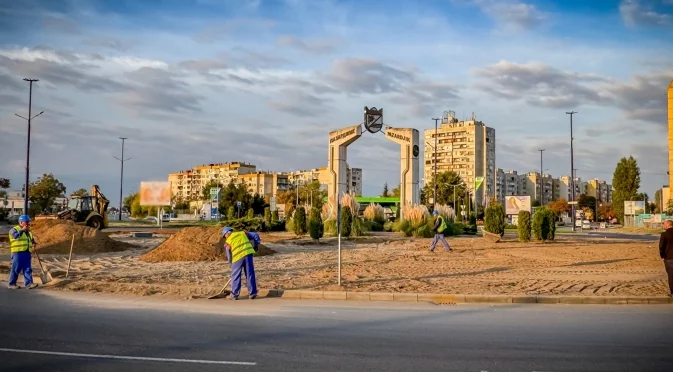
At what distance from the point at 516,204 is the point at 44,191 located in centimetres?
6775

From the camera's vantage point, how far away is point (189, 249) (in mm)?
23359

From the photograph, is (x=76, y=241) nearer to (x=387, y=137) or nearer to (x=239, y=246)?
(x=239, y=246)

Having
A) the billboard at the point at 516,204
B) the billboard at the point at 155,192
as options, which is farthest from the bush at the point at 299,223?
the billboard at the point at 516,204

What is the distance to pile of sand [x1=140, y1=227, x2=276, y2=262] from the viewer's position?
22906 millimetres

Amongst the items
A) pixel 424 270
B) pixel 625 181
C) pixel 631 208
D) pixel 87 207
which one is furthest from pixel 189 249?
pixel 625 181

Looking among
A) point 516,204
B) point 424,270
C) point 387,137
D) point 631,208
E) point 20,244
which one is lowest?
point 424,270

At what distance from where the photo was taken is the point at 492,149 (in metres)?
157

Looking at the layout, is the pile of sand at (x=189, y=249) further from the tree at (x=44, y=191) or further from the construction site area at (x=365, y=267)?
the tree at (x=44, y=191)

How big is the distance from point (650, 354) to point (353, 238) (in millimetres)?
28300

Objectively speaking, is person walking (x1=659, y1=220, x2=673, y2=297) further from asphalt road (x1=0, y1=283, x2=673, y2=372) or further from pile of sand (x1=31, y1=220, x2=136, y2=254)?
pile of sand (x1=31, y1=220, x2=136, y2=254)

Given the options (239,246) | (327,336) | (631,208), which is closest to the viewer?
(327,336)

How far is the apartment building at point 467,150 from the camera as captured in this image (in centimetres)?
15175

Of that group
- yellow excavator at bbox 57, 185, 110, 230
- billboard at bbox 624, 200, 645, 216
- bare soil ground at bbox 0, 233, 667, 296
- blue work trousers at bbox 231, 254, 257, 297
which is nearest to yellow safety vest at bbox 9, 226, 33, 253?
bare soil ground at bbox 0, 233, 667, 296

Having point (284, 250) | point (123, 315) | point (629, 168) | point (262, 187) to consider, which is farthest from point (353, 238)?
point (262, 187)
